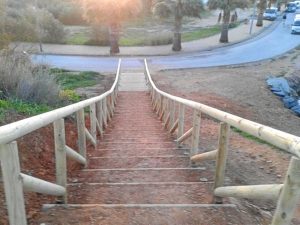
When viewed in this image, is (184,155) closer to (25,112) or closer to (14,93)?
(25,112)

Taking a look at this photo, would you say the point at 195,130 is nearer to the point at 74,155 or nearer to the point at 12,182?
the point at 74,155

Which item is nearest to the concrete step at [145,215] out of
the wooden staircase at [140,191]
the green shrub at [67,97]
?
the wooden staircase at [140,191]

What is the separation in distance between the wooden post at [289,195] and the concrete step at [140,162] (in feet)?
11.4

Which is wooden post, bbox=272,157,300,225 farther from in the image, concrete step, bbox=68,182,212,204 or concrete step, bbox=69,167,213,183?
concrete step, bbox=69,167,213,183

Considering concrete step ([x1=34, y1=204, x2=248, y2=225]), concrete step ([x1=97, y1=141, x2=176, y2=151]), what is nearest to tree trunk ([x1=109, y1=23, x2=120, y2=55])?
concrete step ([x1=97, y1=141, x2=176, y2=151])

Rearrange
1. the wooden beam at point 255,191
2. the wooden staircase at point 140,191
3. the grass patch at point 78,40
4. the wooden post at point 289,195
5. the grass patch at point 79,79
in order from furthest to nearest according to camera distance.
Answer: the grass patch at point 78,40 < the grass patch at point 79,79 < the wooden staircase at point 140,191 < the wooden beam at point 255,191 < the wooden post at point 289,195

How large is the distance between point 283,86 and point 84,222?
22625 mm

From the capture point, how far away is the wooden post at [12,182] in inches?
97.7

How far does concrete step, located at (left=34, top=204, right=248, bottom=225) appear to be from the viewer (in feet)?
12.0

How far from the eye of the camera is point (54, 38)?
47.8 metres

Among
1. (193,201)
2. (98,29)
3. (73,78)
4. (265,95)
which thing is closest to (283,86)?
(265,95)

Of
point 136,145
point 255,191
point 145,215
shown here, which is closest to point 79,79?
point 136,145

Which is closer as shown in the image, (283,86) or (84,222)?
(84,222)

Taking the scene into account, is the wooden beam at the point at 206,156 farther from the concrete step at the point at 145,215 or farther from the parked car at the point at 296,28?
the parked car at the point at 296,28
